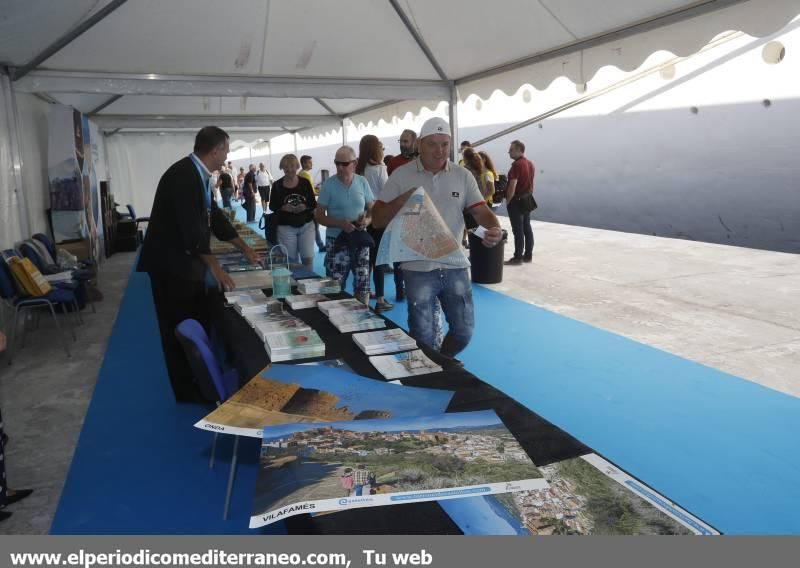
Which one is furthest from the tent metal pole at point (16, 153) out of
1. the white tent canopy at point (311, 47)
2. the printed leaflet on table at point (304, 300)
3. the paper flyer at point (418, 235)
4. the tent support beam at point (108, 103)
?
the paper flyer at point (418, 235)

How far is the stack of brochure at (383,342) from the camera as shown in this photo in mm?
2027

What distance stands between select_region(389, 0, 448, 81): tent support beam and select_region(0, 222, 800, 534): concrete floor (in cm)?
234

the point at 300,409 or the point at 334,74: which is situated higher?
the point at 334,74

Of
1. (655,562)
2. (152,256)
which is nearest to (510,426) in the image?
(655,562)

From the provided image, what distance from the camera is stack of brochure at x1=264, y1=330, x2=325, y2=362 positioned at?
199 centimetres

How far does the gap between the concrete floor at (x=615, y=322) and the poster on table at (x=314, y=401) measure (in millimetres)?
1314

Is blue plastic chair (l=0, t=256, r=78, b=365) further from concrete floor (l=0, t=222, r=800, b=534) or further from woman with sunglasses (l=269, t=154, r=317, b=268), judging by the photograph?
woman with sunglasses (l=269, t=154, r=317, b=268)

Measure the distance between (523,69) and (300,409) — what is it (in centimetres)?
441

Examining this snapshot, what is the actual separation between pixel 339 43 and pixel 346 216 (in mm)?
1958

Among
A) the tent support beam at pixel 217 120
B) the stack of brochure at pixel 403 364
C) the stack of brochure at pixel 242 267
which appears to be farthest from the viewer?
the tent support beam at pixel 217 120

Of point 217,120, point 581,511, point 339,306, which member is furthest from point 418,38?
point 217,120

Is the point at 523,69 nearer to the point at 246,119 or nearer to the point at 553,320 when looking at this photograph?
the point at 553,320

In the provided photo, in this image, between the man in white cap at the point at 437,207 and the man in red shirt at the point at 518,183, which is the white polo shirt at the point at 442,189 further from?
the man in red shirt at the point at 518,183

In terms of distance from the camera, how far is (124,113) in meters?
10.4
